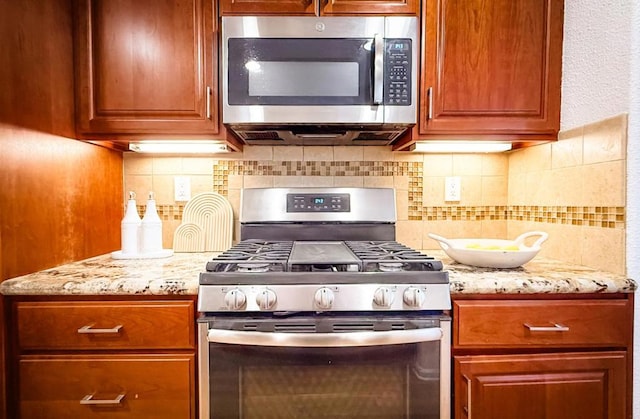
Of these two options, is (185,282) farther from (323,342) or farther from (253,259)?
(323,342)

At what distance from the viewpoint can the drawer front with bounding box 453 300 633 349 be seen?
3.54ft

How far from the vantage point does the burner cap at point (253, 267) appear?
108 cm

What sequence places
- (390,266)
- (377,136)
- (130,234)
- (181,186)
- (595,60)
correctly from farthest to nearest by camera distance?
(181,186) → (377,136) → (130,234) → (595,60) → (390,266)

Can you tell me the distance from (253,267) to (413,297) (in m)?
0.47

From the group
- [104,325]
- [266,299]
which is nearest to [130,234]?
[104,325]

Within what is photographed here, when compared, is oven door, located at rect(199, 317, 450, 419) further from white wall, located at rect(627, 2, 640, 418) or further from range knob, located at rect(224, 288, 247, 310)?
white wall, located at rect(627, 2, 640, 418)

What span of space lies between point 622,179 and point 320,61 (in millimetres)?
1044

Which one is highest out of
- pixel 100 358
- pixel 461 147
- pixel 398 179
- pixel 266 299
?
pixel 461 147

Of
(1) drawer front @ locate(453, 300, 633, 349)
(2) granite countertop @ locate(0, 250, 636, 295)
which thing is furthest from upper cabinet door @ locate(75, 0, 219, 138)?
(1) drawer front @ locate(453, 300, 633, 349)

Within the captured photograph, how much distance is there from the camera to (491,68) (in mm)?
1335

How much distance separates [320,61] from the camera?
51.8 inches

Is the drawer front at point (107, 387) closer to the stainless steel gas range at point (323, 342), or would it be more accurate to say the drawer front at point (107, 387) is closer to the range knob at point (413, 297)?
the stainless steel gas range at point (323, 342)

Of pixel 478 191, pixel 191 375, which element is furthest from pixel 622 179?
pixel 191 375

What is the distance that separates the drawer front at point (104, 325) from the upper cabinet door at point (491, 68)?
1.06 m
